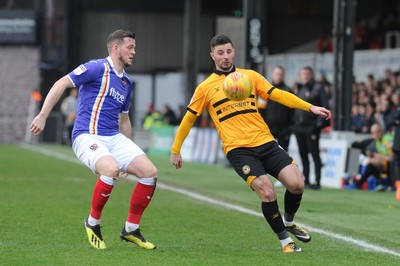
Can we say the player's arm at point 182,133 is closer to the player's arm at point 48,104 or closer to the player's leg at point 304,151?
the player's arm at point 48,104

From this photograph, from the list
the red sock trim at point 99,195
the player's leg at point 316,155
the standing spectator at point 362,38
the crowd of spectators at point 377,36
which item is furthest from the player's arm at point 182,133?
the standing spectator at point 362,38

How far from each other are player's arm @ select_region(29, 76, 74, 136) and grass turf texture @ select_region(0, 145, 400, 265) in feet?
3.64

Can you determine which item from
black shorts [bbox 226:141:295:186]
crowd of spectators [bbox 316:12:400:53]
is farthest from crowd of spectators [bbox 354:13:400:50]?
black shorts [bbox 226:141:295:186]

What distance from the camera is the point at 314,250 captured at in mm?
10242

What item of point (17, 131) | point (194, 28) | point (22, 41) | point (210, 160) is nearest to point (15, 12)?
point (22, 41)

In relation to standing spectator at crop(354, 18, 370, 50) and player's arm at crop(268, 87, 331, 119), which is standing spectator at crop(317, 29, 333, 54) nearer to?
standing spectator at crop(354, 18, 370, 50)

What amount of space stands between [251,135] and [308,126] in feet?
29.2

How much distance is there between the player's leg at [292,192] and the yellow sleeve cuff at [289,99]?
565 millimetres

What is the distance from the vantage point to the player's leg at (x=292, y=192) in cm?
1016

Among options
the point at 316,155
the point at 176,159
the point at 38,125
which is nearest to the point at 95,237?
the point at 176,159

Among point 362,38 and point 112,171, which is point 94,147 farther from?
point 362,38

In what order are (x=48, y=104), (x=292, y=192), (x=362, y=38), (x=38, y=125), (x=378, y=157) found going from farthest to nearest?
(x=362, y=38) < (x=378, y=157) < (x=292, y=192) < (x=48, y=104) < (x=38, y=125)

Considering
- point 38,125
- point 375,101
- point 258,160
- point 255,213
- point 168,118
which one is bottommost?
point 168,118

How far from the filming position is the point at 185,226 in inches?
486
